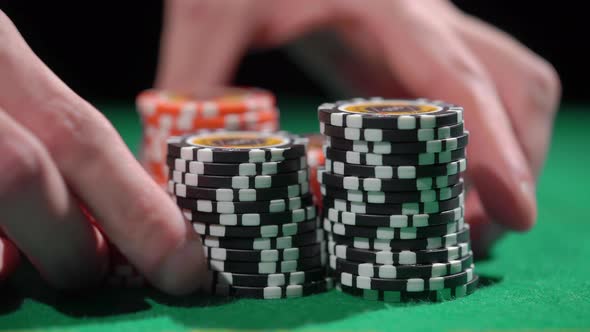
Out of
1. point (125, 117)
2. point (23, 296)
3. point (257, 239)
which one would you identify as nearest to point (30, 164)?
point (23, 296)

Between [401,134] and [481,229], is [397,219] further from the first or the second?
[481,229]

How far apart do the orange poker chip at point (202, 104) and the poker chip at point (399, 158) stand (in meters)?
1.23

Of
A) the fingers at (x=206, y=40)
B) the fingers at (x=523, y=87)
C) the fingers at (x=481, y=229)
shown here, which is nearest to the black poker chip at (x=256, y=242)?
the fingers at (x=481, y=229)

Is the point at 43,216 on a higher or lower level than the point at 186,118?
lower

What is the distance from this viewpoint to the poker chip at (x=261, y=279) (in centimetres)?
312

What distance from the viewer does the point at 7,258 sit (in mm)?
3102

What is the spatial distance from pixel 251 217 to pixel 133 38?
646cm

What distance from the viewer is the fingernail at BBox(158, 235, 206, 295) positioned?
10.0 ft

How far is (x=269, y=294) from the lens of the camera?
3.11 m

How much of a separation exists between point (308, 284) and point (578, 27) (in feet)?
22.5

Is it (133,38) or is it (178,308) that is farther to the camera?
(133,38)

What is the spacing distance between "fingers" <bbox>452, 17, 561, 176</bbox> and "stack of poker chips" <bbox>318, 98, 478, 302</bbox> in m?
0.97

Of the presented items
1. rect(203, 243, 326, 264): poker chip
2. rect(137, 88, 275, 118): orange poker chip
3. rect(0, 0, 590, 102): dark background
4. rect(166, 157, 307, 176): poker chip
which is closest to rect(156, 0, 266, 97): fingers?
rect(137, 88, 275, 118): orange poker chip

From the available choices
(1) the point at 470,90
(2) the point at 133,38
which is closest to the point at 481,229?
(1) the point at 470,90
